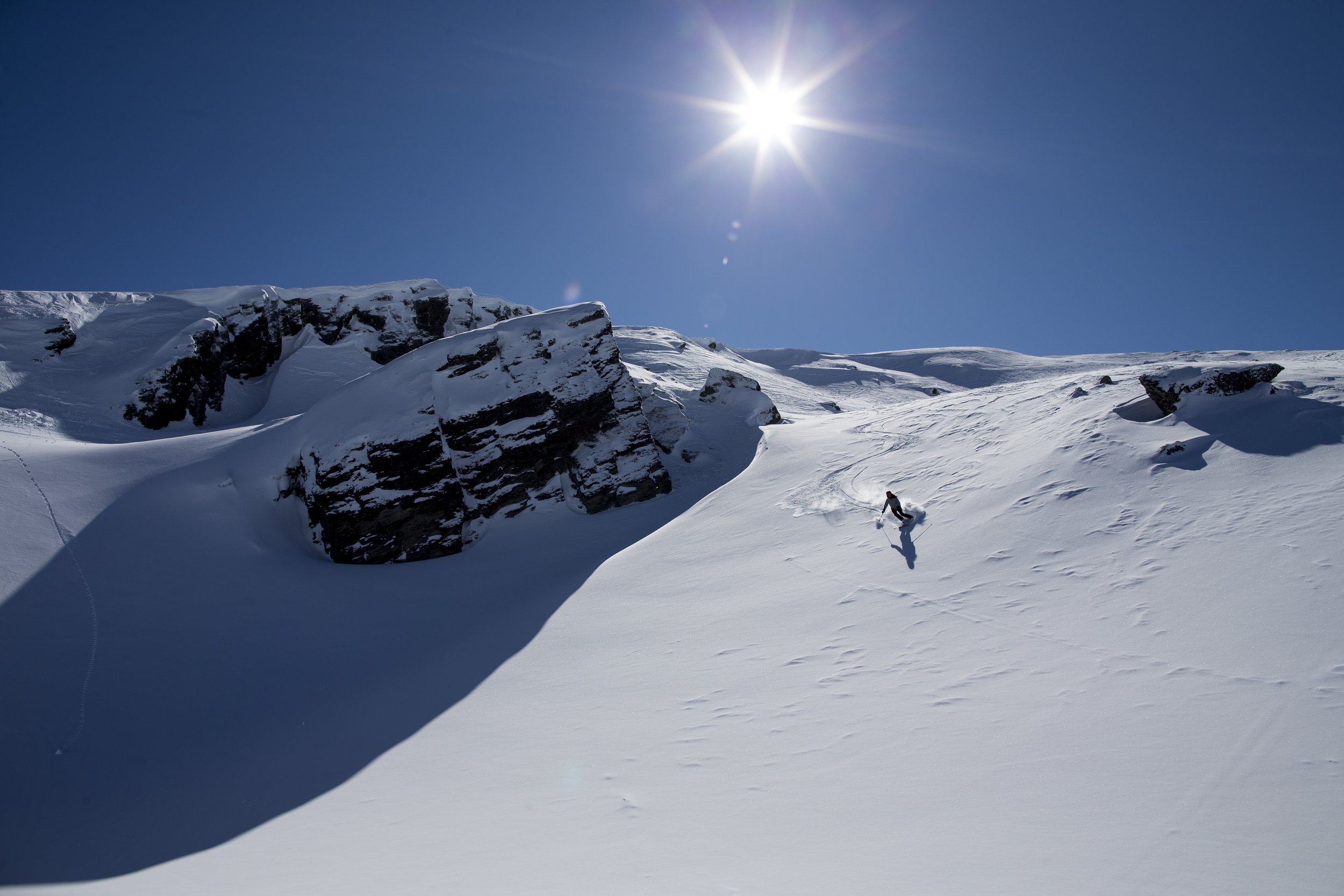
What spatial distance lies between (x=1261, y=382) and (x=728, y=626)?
37.3ft

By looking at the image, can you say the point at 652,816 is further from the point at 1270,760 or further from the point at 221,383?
the point at 221,383

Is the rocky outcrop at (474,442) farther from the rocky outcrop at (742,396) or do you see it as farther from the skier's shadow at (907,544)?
the skier's shadow at (907,544)

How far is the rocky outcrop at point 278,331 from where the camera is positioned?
25312 millimetres

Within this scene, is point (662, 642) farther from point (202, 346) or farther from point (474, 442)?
point (202, 346)

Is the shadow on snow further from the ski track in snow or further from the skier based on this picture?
the skier

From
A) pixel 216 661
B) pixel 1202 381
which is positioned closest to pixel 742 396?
pixel 1202 381

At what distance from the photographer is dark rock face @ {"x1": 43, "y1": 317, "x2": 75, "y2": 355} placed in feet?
82.1

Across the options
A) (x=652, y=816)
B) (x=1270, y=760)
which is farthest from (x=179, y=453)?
(x=1270, y=760)

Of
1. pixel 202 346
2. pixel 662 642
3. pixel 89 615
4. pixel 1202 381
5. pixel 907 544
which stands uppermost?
pixel 202 346

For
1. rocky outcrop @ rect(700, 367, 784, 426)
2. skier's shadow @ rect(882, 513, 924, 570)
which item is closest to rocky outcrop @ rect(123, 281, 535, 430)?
rocky outcrop @ rect(700, 367, 784, 426)

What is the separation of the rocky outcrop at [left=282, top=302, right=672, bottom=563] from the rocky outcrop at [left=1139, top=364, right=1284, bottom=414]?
1403 cm

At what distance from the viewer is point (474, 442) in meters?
19.0

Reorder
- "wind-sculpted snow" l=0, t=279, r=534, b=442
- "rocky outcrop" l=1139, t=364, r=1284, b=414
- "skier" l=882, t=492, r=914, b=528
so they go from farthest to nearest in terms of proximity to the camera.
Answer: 1. "wind-sculpted snow" l=0, t=279, r=534, b=442
2. "skier" l=882, t=492, r=914, b=528
3. "rocky outcrop" l=1139, t=364, r=1284, b=414

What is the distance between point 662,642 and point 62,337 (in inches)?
1291
